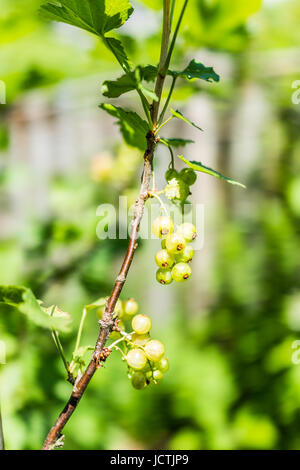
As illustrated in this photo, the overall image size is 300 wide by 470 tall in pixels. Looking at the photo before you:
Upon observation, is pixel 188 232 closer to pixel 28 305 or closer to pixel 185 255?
pixel 185 255

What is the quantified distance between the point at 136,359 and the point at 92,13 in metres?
0.42

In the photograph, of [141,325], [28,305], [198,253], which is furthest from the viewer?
[198,253]

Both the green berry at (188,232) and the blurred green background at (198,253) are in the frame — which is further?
the blurred green background at (198,253)

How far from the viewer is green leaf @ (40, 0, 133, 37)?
0.51 meters

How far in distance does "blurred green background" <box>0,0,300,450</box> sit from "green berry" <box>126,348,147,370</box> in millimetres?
477

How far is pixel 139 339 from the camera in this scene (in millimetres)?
583

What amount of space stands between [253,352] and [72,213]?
3.70ft

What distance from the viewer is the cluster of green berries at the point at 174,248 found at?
1.85 ft

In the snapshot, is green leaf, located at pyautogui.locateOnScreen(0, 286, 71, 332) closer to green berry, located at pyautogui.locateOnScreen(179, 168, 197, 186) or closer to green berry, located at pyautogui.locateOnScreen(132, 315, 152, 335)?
green berry, located at pyautogui.locateOnScreen(132, 315, 152, 335)

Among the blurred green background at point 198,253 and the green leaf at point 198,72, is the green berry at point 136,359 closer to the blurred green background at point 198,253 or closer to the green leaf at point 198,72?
the green leaf at point 198,72

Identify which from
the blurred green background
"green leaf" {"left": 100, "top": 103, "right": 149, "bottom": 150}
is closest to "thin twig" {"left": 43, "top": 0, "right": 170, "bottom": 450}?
"green leaf" {"left": 100, "top": 103, "right": 149, "bottom": 150}

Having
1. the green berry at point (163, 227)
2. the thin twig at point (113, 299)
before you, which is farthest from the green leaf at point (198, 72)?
the green berry at point (163, 227)

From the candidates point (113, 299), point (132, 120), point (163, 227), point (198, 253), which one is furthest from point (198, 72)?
point (198, 253)

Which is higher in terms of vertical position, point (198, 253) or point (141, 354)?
point (198, 253)
